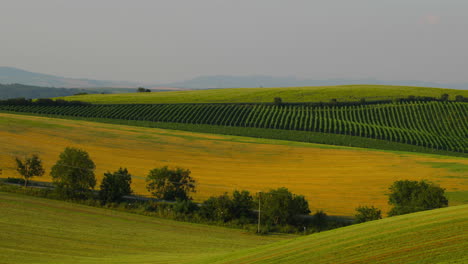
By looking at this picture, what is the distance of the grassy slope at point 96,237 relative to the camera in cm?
2153

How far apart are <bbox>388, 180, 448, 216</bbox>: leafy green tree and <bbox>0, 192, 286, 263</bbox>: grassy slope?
940cm

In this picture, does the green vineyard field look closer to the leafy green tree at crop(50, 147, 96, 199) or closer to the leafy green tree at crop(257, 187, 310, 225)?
the leafy green tree at crop(50, 147, 96, 199)

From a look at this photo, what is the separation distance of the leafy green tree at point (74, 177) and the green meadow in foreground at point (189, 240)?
1605 mm

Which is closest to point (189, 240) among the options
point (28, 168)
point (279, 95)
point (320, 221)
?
point (320, 221)

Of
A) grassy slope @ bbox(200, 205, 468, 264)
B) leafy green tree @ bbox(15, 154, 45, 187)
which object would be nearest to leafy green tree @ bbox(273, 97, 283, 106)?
leafy green tree @ bbox(15, 154, 45, 187)

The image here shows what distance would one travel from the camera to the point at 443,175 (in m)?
53.8

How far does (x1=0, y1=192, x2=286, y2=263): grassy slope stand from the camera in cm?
2153

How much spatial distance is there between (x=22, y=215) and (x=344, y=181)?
32195mm

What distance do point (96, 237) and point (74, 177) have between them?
43.0ft

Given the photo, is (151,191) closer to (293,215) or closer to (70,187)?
(70,187)

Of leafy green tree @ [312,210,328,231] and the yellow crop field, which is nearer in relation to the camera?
leafy green tree @ [312,210,328,231]

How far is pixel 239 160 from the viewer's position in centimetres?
6219

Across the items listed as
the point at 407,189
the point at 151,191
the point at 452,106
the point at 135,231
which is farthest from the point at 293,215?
the point at 452,106

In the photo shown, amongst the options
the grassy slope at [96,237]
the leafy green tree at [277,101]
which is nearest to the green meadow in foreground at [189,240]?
the grassy slope at [96,237]
